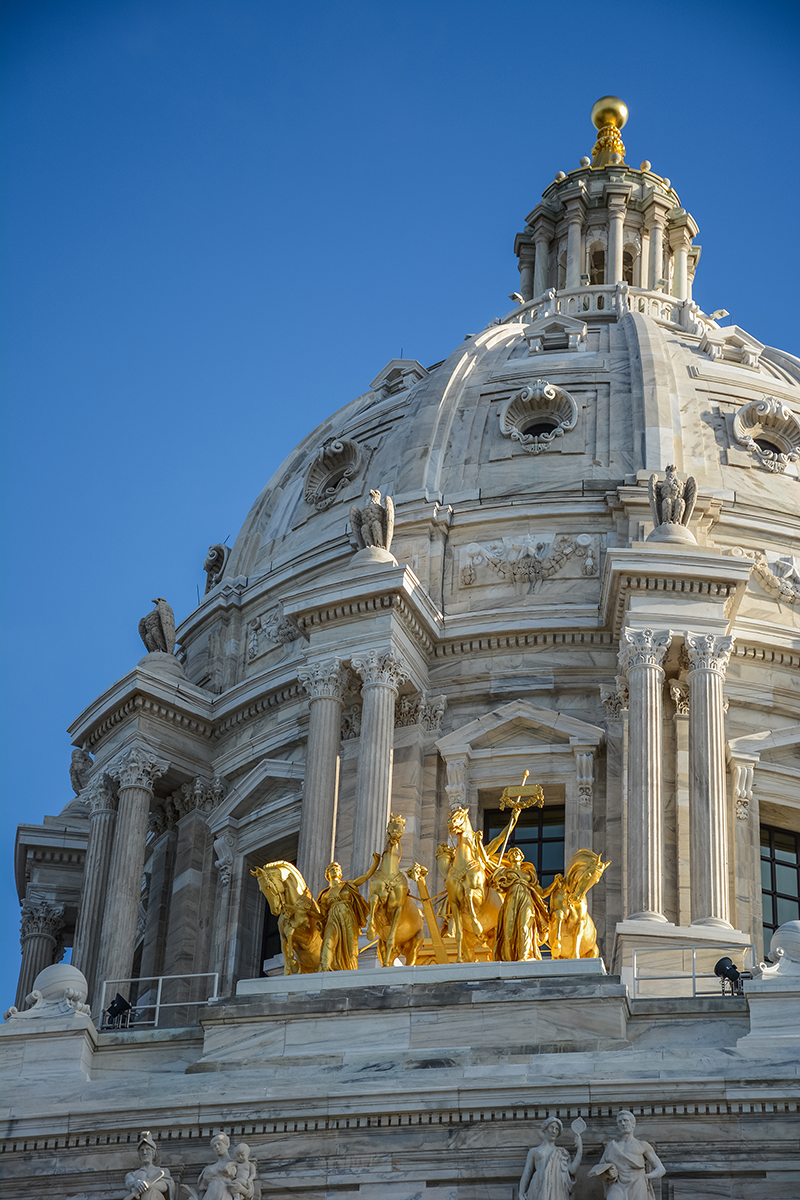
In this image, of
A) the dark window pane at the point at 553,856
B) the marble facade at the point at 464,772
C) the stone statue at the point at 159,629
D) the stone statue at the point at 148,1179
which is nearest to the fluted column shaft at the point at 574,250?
the marble facade at the point at 464,772

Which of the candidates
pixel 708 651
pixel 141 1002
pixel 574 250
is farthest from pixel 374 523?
pixel 574 250

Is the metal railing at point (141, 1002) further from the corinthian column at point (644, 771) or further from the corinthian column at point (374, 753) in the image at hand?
the corinthian column at point (644, 771)

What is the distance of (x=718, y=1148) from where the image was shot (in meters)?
33.8

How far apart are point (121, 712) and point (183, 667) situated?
6.24 metres

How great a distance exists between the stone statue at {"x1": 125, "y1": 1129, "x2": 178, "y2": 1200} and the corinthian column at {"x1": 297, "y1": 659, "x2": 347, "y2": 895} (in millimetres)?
12362

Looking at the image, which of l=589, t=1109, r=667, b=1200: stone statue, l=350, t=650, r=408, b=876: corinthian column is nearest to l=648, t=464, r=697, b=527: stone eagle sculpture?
l=350, t=650, r=408, b=876: corinthian column

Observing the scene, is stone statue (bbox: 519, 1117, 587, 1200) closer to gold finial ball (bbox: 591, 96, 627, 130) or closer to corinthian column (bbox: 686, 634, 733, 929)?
corinthian column (bbox: 686, 634, 733, 929)

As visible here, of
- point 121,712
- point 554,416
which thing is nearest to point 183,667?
point 121,712

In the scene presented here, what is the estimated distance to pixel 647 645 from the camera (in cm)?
4831

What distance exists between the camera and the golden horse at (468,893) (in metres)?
40.0

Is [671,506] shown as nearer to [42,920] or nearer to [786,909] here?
[786,909]

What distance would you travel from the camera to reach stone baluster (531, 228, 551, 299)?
242 ft

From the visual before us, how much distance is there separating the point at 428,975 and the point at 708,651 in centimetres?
1262

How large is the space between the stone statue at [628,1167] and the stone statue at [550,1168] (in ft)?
1.22
